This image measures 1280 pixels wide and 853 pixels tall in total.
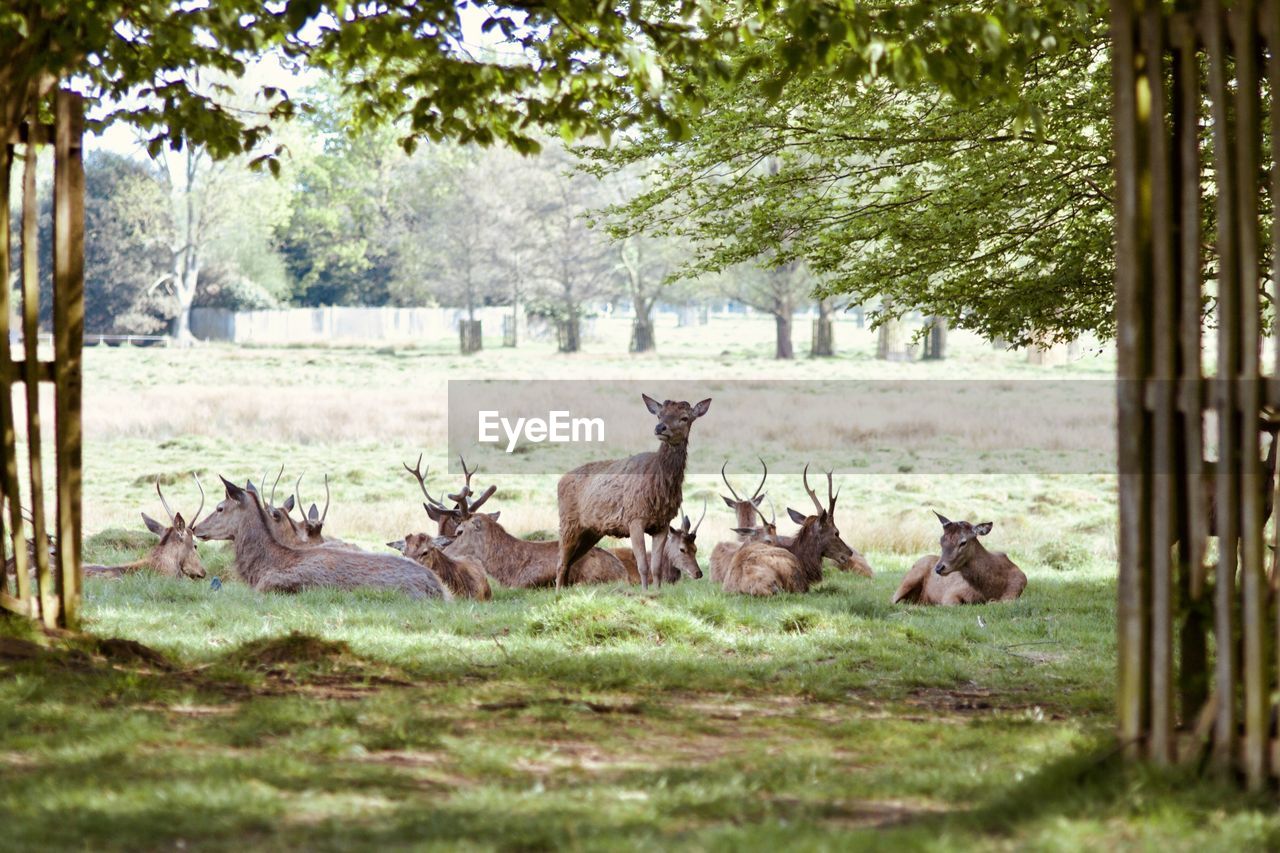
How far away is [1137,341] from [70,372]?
544 centimetres

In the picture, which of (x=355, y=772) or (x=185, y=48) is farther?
(x=185, y=48)

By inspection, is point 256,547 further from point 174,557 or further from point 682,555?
point 682,555

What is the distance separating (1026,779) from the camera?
5391 mm

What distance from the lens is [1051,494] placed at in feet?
75.0

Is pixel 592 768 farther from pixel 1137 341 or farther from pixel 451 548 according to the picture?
pixel 451 548

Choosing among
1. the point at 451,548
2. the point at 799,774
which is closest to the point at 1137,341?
the point at 799,774

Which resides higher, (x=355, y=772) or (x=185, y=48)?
(x=185, y=48)

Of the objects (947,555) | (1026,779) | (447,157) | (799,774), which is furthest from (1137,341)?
(447,157)

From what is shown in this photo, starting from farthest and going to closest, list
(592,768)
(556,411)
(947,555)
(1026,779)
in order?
(556,411) → (947,555) → (592,768) → (1026,779)

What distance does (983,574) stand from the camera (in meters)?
12.7

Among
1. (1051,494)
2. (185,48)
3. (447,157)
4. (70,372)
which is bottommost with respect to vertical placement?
(1051,494)

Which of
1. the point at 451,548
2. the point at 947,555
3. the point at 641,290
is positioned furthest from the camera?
the point at 641,290

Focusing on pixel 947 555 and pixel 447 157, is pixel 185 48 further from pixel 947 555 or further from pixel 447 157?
pixel 447 157

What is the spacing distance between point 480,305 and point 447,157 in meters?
13.1
